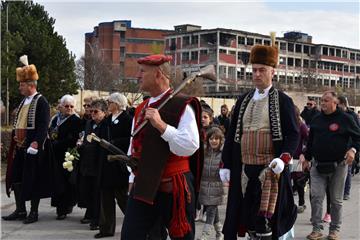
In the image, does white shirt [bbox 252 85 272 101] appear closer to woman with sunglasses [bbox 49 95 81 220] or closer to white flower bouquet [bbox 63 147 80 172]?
white flower bouquet [bbox 63 147 80 172]

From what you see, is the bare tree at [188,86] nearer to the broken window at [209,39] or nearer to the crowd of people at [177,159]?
the crowd of people at [177,159]

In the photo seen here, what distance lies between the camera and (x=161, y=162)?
440 cm

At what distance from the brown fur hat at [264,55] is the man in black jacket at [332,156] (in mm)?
2176

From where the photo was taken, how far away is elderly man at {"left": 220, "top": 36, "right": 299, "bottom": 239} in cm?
516

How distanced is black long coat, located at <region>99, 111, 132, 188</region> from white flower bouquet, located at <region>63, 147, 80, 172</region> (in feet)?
2.56

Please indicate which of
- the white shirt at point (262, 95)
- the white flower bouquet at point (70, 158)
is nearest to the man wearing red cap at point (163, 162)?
the white shirt at point (262, 95)

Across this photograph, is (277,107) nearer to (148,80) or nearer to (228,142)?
(228,142)

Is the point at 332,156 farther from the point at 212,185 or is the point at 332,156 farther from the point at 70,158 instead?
the point at 70,158

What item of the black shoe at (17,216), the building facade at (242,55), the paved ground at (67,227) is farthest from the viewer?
the building facade at (242,55)

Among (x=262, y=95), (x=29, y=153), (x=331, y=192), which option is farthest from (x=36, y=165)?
(x=262, y=95)

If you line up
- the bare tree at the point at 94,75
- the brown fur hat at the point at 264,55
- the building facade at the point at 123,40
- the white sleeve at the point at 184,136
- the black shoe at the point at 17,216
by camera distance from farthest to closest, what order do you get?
the building facade at the point at 123,40 < the bare tree at the point at 94,75 < the black shoe at the point at 17,216 < the brown fur hat at the point at 264,55 < the white sleeve at the point at 184,136

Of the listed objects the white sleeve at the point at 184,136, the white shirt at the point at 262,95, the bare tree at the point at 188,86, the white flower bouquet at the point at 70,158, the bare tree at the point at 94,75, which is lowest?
the white flower bouquet at the point at 70,158

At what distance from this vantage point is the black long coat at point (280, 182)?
206 inches

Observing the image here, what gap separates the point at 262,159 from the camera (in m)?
5.26
